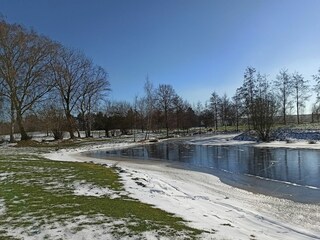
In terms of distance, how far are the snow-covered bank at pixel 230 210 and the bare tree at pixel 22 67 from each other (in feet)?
111

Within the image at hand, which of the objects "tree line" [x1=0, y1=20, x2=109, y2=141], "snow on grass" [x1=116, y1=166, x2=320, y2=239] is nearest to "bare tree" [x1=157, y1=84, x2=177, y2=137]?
"tree line" [x1=0, y1=20, x2=109, y2=141]

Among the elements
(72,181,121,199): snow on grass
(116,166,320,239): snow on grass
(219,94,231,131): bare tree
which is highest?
(219,94,231,131): bare tree

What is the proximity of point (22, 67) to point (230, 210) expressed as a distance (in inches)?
1580

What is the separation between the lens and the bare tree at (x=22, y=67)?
41.8m

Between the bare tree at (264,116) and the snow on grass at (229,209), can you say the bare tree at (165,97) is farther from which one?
the snow on grass at (229,209)

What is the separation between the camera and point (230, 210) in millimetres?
9305

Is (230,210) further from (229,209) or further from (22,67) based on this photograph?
(22,67)

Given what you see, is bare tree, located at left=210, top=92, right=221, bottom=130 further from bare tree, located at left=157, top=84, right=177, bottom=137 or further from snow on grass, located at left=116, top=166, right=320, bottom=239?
snow on grass, located at left=116, top=166, right=320, bottom=239

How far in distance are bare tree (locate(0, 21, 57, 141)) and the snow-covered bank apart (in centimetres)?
3392

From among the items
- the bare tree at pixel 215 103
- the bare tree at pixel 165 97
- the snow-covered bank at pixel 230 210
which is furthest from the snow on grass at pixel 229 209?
the bare tree at pixel 215 103

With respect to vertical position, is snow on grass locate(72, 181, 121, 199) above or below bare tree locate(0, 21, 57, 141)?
below

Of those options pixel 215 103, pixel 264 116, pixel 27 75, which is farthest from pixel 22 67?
pixel 215 103

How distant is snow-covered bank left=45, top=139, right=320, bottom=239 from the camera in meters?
7.32

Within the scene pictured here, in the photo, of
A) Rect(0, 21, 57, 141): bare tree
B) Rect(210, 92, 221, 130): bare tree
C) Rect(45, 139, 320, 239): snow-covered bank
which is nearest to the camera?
Rect(45, 139, 320, 239): snow-covered bank
